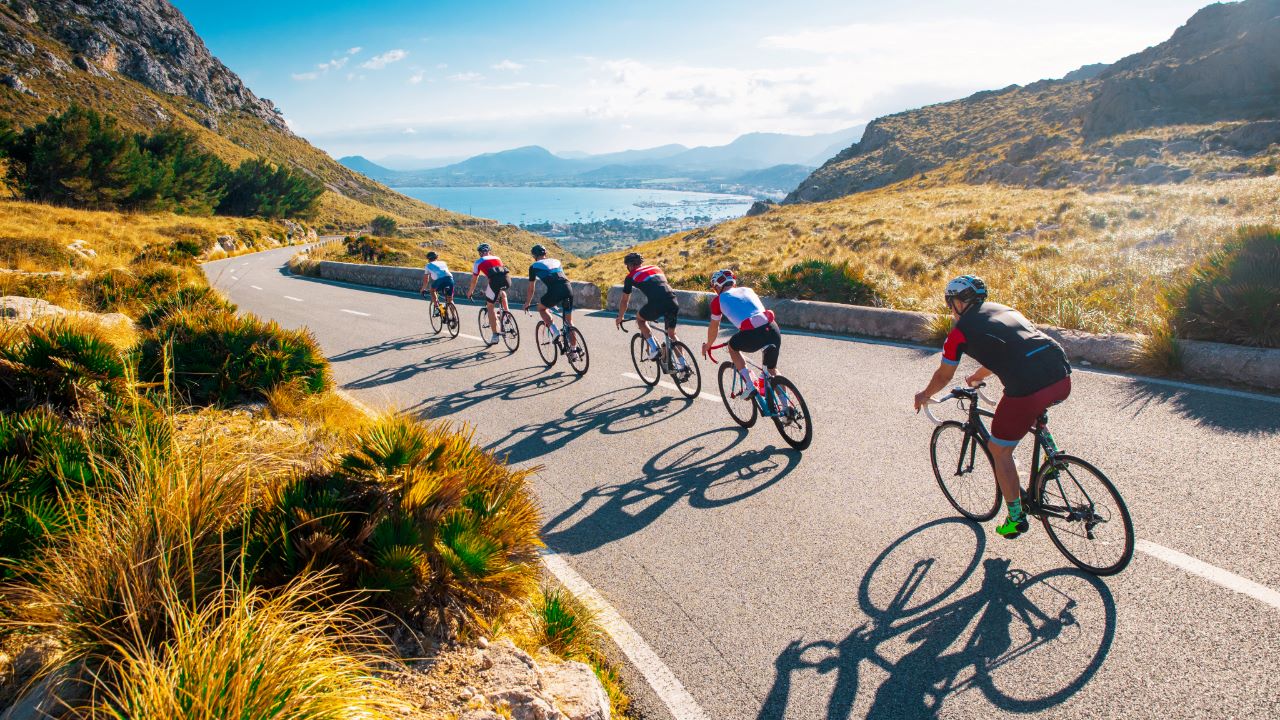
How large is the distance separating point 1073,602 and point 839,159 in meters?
111

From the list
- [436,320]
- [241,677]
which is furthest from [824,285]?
[241,677]

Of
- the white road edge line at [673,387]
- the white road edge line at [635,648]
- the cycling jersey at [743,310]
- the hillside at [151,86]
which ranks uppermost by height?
the hillside at [151,86]

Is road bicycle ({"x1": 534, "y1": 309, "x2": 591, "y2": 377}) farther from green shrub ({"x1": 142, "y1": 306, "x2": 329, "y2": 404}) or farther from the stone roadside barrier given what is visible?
the stone roadside barrier

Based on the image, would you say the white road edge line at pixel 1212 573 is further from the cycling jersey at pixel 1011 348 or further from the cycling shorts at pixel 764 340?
the cycling shorts at pixel 764 340

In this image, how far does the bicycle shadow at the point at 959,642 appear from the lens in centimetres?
303

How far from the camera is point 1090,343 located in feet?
25.3

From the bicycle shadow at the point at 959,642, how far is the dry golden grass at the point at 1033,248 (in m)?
5.93

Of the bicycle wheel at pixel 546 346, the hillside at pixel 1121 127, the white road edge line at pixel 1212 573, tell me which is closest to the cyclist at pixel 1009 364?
the white road edge line at pixel 1212 573

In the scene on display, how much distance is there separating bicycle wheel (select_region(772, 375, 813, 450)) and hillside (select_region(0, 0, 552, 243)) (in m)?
83.6

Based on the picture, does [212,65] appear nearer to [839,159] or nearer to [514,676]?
[839,159]

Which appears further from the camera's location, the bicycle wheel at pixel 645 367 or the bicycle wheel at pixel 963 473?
the bicycle wheel at pixel 645 367

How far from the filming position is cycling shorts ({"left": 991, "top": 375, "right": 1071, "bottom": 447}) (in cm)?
393

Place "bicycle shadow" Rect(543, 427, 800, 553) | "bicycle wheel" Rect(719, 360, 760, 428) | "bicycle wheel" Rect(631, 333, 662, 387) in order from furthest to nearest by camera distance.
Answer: "bicycle wheel" Rect(631, 333, 662, 387) < "bicycle wheel" Rect(719, 360, 760, 428) < "bicycle shadow" Rect(543, 427, 800, 553)

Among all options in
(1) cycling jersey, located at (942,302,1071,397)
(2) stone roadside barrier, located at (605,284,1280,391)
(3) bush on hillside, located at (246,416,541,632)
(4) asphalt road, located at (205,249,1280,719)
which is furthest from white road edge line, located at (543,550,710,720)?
(2) stone roadside barrier, located at (605,284,1280,391)
